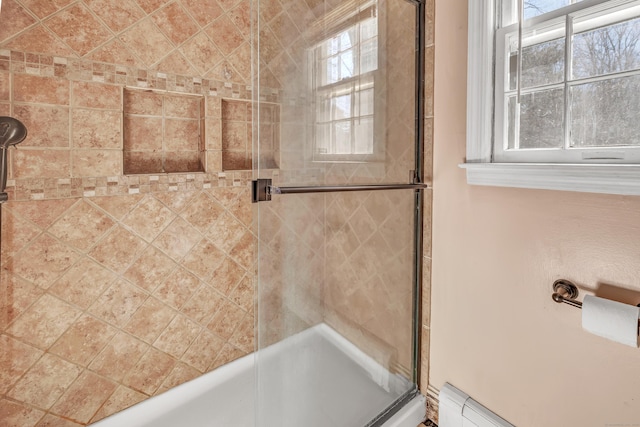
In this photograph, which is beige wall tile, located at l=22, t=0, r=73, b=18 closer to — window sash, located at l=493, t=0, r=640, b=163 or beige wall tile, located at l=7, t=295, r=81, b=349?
beige wall tile, located at l=7, t=295, r=81, b=349

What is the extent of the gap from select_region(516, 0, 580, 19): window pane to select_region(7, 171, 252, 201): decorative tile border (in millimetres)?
1362

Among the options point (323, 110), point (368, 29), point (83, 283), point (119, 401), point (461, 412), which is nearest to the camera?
point (323, 110)

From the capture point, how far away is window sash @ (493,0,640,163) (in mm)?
912

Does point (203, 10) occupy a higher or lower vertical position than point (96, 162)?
higher

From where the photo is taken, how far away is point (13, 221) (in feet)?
4.00

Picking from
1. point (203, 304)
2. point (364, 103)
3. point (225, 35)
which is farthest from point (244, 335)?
point (225, 35)

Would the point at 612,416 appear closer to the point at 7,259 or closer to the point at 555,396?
the point at 555,396

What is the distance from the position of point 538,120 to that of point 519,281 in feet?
1.78

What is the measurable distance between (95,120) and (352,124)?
42.2 inches

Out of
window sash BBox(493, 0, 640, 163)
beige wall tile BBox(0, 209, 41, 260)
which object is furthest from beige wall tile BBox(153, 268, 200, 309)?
window sash BBox(493, 0, 640, 163)

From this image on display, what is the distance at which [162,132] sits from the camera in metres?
1.54

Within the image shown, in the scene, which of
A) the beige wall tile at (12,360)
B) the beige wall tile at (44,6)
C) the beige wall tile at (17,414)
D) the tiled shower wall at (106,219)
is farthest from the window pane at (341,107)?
the beige wall tile at (17,414)

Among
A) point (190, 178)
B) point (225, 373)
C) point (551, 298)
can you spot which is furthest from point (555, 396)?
point (190, 178)

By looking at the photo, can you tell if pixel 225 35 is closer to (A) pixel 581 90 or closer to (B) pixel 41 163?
(B) pixel 41 163
